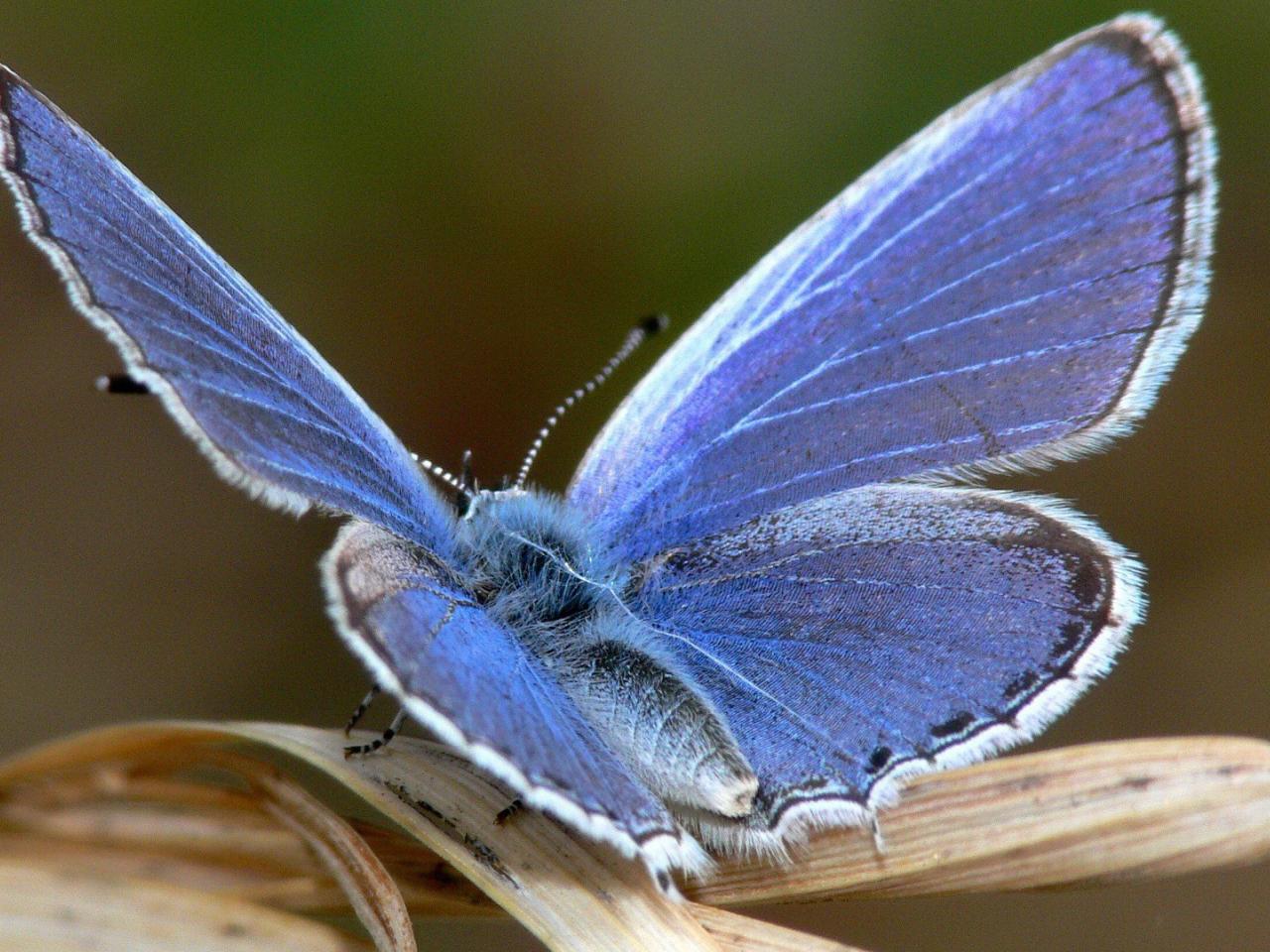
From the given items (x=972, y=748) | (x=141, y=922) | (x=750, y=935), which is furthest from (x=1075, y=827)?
(x=141, y=922)

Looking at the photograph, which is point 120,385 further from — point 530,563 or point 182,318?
point 530,563

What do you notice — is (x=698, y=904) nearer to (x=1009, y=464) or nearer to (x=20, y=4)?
(x=1009, y=464)

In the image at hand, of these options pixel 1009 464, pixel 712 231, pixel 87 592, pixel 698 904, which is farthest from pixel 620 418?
pixel 87 592

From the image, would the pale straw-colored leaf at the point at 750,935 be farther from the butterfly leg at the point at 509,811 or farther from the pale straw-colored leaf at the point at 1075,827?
the butterfly leg at the point at 509,811

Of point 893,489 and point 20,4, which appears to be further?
point 20,4

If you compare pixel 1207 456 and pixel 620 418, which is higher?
pixel 620 418
